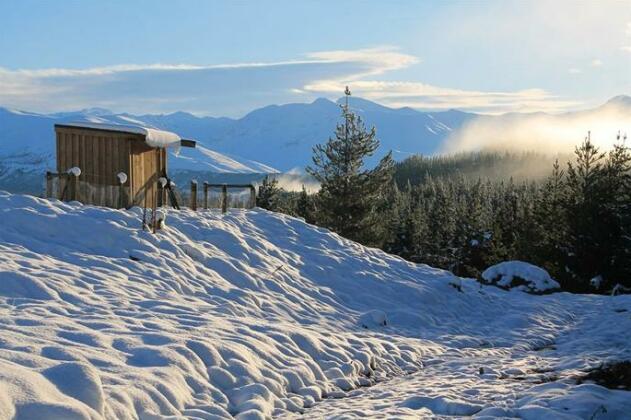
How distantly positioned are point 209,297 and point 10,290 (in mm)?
3932

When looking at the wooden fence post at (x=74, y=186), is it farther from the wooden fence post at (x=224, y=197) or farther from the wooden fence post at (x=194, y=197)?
the wooden fence post at (x=224, y=197)

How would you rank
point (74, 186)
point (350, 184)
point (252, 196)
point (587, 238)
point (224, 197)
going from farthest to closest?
1. point (350, 184)
2. point (587, 238)
3. point (252, 196)
4. point (224, 197)
5. point (74, 186)

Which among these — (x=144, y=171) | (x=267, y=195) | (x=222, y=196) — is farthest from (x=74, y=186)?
(x=267, y=195)

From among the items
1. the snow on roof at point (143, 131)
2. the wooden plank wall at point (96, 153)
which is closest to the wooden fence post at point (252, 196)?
the snow on roof at point (143, 131)

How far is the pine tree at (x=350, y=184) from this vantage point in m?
31.2

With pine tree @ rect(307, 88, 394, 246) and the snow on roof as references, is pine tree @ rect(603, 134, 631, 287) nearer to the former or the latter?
pine tree @ rect(307, 88, 394, 246)

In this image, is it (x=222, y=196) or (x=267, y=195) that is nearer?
(x=222, y=196)

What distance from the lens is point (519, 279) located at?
21.4m

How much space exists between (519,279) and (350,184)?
11.6 m

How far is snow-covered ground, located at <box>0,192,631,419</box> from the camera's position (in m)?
7.03

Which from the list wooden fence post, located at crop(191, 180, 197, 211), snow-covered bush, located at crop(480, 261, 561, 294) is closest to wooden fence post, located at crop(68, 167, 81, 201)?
wooden fence post, located at crop(191, 180, 197, 211)

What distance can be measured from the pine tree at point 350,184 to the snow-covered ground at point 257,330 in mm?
10874

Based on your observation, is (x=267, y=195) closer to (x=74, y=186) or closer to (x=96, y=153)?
(x=96, y=153)

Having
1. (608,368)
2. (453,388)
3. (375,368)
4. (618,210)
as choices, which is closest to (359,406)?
(453,388)
